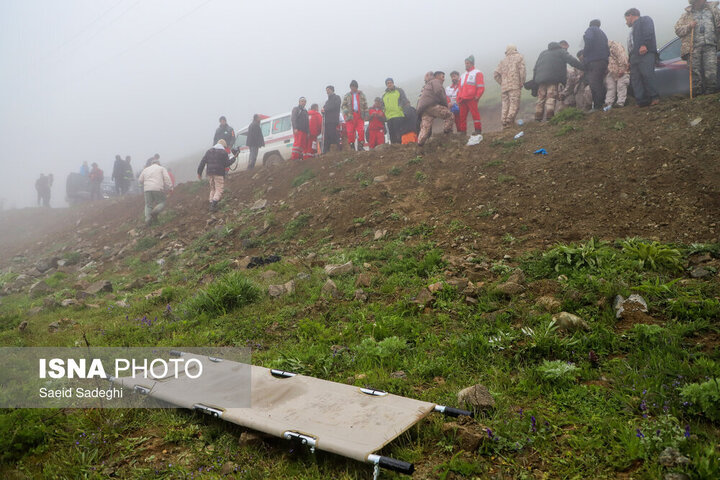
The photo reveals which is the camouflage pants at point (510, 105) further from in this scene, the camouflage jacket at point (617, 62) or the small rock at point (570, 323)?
the small rock at point (570, 323)

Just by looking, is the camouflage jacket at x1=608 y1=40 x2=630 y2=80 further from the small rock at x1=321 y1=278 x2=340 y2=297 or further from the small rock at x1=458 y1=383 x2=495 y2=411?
the small rock at x1=458 y1=383 x2=495 y2=411

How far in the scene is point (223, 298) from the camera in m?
5.26

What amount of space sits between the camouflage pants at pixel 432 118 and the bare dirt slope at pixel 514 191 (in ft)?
1.11

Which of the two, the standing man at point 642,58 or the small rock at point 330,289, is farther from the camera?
the standing man at point 642,58

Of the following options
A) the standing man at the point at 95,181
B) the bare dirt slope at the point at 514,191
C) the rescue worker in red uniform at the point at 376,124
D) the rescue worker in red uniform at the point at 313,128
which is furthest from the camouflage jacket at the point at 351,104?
the standing man at the point at 95,181

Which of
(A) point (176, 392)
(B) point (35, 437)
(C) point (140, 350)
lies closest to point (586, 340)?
(A) point (176, 392)

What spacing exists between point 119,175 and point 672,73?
2335 cm

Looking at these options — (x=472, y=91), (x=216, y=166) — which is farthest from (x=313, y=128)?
(x=472, y=91)

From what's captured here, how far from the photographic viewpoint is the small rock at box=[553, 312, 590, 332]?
3.42 m

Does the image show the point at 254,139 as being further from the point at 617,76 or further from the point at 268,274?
the point at 617,76

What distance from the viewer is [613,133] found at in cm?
772

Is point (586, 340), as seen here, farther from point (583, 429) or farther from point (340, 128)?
point (340, 128)

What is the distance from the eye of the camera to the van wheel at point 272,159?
14.5 m

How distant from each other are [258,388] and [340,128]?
12127mm
